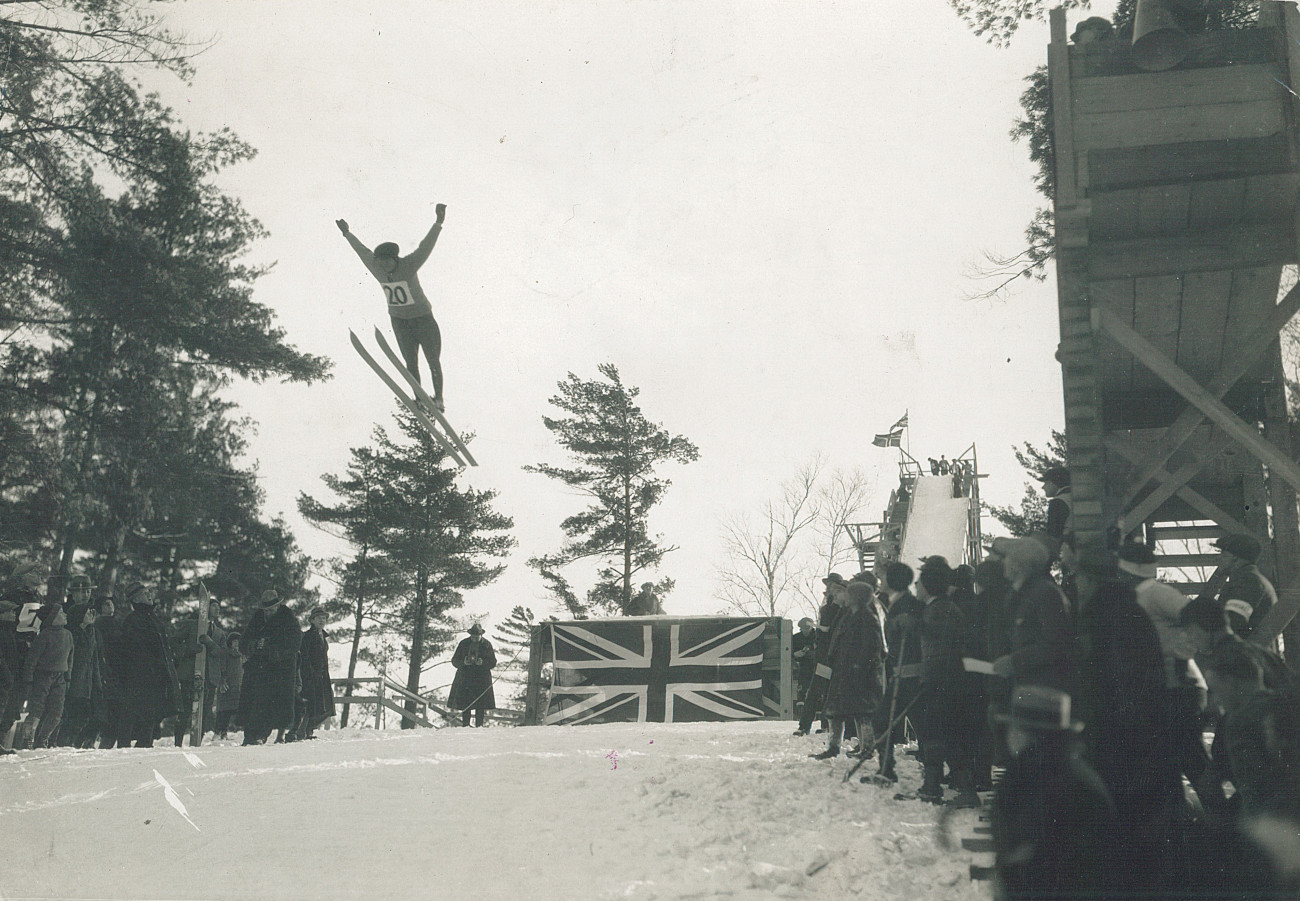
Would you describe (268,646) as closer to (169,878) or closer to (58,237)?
(169,878)

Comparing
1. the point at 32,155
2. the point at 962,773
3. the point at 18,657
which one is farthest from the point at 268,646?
the point at 962,773

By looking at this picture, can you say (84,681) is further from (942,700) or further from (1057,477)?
(1057,477)

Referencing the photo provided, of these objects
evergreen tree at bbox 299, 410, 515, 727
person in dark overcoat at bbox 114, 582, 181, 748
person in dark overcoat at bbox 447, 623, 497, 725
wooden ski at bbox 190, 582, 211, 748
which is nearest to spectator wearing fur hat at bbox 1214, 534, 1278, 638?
person in dark overcoat at bbox 114, 582, 181, 748

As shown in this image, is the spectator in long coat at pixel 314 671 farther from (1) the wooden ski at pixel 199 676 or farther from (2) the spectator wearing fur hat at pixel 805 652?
(2) the spectator wearing fur hat at pixel 805 652

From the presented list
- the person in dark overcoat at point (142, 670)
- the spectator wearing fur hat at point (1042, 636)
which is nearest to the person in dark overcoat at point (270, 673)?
the person in dark overcoat at point (142, 670)

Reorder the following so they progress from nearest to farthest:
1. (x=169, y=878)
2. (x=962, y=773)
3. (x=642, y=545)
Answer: (x=169, y=878)
(x=962, y=773)
(x=642, y=545)

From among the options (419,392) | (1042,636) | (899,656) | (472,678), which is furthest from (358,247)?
(472,678)

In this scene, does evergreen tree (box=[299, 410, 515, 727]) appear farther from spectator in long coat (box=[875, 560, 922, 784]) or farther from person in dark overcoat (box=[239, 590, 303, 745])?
spectator in long coat (box=[875, 560, 922, 784])
